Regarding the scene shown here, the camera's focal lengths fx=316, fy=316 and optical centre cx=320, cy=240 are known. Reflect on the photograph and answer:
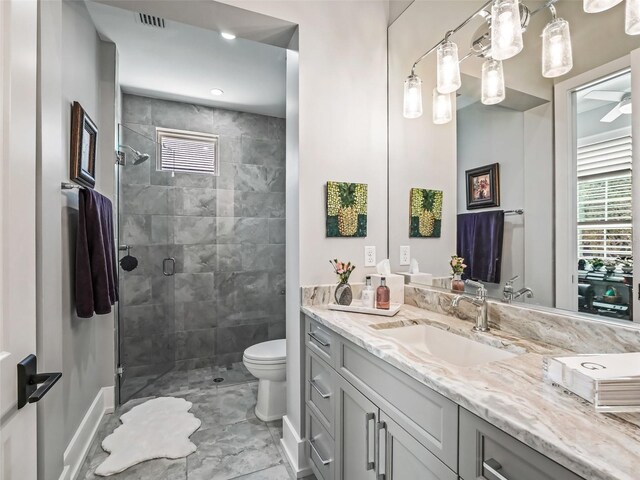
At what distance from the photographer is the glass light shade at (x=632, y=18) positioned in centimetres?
93

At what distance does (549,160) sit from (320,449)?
1.64 metres

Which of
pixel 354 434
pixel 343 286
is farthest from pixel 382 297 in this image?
pixel 354 434

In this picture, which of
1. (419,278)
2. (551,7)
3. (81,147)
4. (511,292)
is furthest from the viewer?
(419,278)

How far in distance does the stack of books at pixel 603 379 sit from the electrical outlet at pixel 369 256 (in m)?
1.23

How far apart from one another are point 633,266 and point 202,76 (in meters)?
3.10

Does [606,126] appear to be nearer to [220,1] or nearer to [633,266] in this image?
[633,266]

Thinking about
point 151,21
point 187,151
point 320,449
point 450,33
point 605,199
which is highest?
point 151,21

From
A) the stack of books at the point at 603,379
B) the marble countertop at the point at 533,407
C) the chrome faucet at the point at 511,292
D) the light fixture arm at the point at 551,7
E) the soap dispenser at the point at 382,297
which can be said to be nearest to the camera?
the marble countertop at the point at 533,407

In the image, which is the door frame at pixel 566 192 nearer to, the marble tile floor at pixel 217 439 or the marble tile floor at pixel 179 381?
the marble tile floor at pixel 217 439

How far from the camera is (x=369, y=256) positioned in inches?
78.4

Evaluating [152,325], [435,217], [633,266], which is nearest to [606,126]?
[633,266]

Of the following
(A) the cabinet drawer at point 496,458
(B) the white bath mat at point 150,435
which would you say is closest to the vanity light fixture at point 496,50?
(A) the cabinet drawer at point 496,458

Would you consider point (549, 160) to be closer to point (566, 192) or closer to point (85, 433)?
point (566, 192)

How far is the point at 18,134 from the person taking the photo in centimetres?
74
